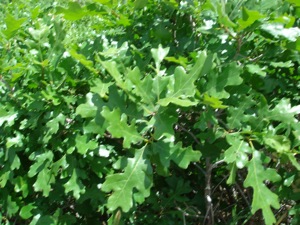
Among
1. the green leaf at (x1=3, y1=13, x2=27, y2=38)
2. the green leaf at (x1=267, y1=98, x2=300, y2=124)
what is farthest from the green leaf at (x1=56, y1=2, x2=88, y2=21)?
the green leaf at (x1=267, y1=98, x2=300, y2=124)

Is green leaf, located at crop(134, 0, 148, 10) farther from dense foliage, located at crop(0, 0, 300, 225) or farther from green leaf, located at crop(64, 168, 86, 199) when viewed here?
green leaf, located at crop(64, 168, 86, 199)

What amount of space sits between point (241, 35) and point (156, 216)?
3.35ft

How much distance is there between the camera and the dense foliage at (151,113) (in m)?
1.92

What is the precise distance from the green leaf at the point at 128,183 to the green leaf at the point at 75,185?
1.01 feet

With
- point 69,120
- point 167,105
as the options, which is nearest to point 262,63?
point 167,105

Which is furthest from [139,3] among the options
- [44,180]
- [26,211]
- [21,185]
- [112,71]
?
[26,211]

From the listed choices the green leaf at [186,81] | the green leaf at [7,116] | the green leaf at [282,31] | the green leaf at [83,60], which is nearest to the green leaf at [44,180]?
the green leaf at [7,116]

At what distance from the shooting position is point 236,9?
2.11 metres

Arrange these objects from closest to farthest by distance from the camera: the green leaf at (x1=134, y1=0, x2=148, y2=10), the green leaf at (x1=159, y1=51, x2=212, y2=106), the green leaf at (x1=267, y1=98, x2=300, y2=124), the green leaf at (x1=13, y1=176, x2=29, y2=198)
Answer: the green leaf at (x1=159, y1=51, x2=212, y2=106) < the green leaf at (x1=267, y1=98, x2=300, y2=124) < the green leaf at (x1=134, y1=0, x2=148, y2=10) < the green leaf at (x1=13, y1=176, x2=29, y2=198)

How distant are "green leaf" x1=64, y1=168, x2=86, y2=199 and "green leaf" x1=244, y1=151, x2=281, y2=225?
0.73 metres

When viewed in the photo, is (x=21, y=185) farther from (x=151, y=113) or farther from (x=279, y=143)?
(x=279, y=143)

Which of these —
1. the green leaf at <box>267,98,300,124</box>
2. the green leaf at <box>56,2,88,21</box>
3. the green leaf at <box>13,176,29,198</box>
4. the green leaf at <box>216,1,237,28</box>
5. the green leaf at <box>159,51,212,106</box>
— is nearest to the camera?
the green leaf at <box>159,51,212,106</box>

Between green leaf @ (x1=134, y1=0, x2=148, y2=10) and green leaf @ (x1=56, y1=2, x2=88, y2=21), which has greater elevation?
green leaf @ (x1=56, y1=2, x2=88, y2=21)

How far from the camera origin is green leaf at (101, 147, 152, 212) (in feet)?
6.24
